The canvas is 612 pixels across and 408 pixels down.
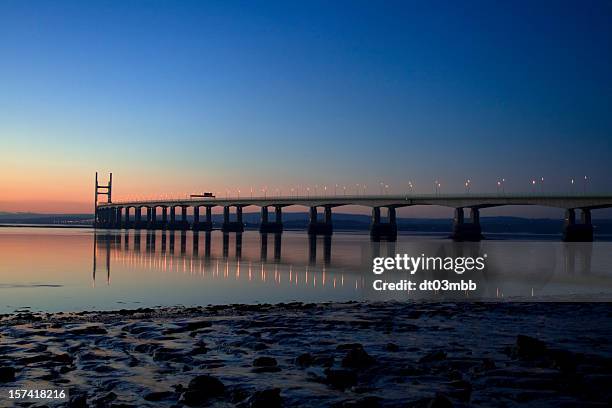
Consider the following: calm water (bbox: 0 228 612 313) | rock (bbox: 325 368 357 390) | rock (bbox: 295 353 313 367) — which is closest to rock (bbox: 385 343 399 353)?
rock (bbox: 295 353 313 367)

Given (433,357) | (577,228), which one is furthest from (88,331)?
(577,228)

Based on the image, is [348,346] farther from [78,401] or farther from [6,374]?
[6,374]

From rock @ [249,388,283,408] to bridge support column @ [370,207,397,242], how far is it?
10151cm

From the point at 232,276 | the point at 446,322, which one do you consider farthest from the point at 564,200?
the point at 446,322

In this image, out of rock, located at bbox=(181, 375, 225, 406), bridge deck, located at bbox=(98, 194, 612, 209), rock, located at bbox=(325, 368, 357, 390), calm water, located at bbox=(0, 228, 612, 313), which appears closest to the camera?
rock, located at bbox=(181, 375, 225, 406)

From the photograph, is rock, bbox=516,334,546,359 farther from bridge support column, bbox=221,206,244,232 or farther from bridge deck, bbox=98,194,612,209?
bridge support column, bbox=221,206,244,232

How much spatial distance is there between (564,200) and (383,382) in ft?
297

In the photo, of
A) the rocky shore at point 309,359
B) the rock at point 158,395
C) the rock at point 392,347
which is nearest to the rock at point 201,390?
the rocky shore at point 309,359

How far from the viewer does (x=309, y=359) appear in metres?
10.4

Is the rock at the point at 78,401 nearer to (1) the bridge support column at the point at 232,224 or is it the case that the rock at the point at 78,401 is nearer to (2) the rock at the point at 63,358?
(2) the rock at the point at 63,358

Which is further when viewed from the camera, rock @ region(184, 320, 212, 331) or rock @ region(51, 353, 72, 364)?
rock @ region(184, 320, 212, 331)

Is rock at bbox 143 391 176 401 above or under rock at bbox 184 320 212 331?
above

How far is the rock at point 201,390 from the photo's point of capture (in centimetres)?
793

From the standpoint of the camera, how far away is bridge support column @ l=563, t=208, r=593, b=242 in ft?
307
